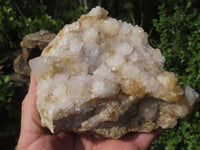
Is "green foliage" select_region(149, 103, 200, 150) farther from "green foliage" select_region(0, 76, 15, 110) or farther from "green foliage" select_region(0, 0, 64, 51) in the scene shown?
"green foliage" select_region(0, 0, 64, 51)

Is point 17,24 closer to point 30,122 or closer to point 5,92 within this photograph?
point 5,92

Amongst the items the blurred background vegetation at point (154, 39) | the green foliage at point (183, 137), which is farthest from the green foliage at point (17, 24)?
the green foliage at point (183, 137)

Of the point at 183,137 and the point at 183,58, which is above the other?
the point at 183,58

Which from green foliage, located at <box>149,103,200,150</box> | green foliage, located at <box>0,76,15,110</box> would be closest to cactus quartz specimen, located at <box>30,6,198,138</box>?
green foliage, located at <box>149,103,200,150</box>

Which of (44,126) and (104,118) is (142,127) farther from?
(44,126)

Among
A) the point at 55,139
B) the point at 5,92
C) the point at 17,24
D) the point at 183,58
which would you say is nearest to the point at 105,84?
the point at 55,139

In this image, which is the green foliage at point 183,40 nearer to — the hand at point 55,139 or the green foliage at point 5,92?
the hand at point 55,139
